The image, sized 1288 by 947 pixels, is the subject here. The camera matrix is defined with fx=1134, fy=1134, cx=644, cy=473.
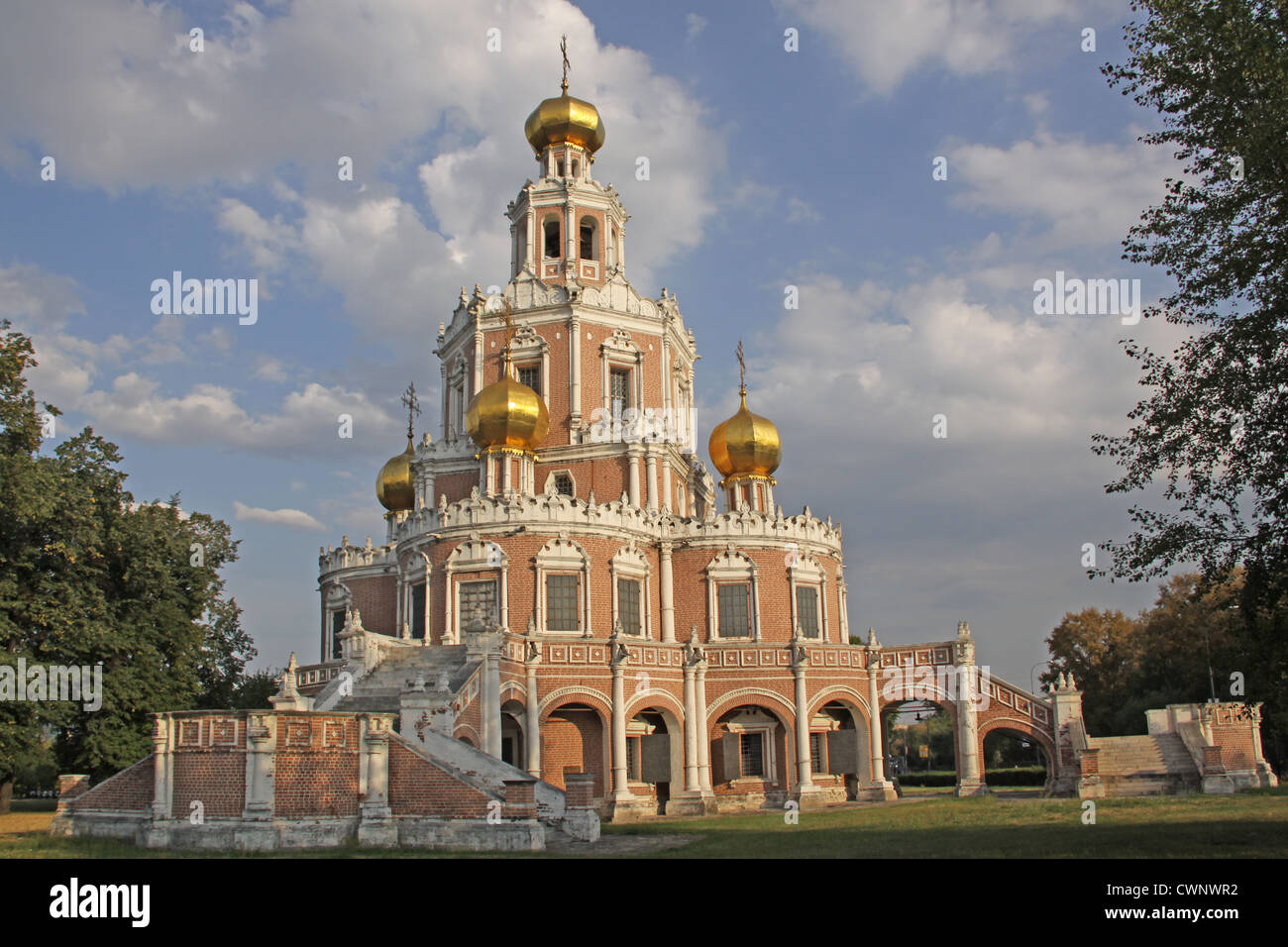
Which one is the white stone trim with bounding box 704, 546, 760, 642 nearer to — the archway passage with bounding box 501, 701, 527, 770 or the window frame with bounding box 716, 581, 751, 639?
the window frame with bounding box 716, 581, 751, 639

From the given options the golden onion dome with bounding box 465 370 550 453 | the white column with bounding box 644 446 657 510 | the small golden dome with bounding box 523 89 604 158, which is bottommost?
the white column with bounding box 644 446 657 510

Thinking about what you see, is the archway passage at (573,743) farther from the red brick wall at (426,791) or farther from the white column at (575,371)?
the red brick wall at (426,791)

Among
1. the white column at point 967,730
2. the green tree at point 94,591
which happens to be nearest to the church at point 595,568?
the white column at point 967,730

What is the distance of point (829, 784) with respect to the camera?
3878cm

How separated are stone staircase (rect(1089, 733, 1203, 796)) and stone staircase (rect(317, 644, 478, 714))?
20.7 meters

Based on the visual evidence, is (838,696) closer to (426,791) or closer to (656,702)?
(656,702)

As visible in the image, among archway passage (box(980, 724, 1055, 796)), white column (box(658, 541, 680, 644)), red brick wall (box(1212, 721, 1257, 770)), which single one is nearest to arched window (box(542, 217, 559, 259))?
white column (box(658, 541, 680, 644))

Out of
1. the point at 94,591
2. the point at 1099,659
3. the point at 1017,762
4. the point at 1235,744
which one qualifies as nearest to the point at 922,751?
the point at 1017,762

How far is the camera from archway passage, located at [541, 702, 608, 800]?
35.1 m

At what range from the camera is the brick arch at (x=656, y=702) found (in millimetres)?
35312

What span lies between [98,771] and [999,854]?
28358 mm

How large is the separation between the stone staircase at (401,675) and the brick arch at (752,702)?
9657 millimetres
